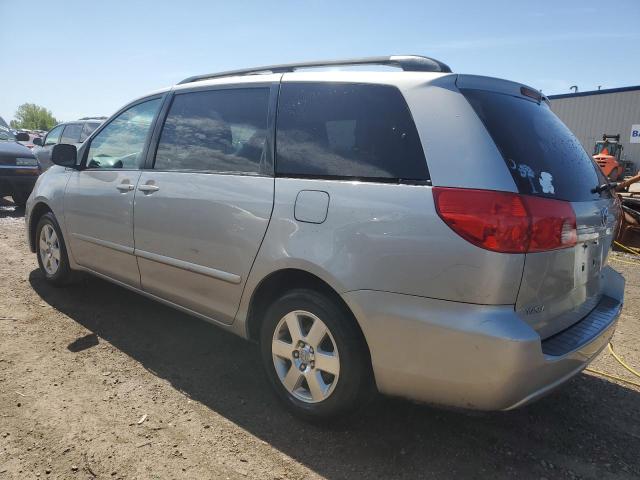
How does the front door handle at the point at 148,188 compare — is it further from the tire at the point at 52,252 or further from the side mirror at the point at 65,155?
the tire at the point at 52,252

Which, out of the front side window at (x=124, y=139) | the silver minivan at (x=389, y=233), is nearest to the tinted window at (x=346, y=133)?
the silver minivan at (x=389, y=233)

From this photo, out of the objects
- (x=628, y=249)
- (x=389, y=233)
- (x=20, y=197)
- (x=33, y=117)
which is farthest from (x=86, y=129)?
(x=33, y=117)

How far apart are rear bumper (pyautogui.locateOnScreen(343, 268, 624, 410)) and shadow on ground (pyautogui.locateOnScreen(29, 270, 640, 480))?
20 cm

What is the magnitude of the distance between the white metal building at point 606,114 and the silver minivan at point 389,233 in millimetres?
27809

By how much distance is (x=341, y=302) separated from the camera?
2.38 meters

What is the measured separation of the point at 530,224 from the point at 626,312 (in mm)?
3413

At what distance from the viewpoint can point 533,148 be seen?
7.38 feet

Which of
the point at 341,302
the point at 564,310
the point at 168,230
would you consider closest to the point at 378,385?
the point at 341,302

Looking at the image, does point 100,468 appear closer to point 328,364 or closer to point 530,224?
point 328,364

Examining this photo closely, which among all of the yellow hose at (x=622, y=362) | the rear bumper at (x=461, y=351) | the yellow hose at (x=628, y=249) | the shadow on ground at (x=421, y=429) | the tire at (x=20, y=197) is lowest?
the yellow hose at (x=628, y=249)

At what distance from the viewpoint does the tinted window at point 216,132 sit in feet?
9.41

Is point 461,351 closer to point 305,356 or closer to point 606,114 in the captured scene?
point 305,356

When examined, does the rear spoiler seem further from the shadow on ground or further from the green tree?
the green tree

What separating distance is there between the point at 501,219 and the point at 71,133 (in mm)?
12269
